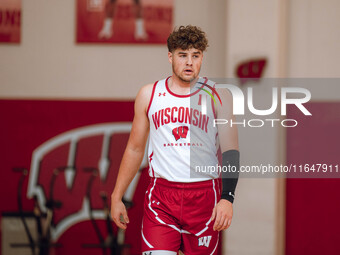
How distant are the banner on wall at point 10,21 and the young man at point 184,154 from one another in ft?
A: 9.18

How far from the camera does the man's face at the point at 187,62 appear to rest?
9.13ft

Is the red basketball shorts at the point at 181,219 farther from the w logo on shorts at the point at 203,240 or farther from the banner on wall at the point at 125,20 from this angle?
the banner on wall at the point at 125,20

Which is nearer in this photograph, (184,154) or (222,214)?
(222,214)

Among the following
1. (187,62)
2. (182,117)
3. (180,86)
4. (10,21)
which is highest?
(10,21)

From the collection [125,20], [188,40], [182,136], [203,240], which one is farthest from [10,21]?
[203,240]

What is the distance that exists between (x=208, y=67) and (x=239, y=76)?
467 millimetres

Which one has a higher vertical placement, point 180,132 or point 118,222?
point 180,132

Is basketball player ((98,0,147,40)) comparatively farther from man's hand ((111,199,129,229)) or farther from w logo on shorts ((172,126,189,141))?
man's hand ((111,199,129,229))

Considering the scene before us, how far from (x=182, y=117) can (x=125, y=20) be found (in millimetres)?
2553

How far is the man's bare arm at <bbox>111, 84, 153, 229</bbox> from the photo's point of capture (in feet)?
9.61

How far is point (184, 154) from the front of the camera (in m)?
2.81

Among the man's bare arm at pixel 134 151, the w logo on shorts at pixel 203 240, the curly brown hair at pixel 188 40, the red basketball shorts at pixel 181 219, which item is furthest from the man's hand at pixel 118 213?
the curly brown hair at pixel 188 40

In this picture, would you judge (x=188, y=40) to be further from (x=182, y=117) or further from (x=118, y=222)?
(x=118, y=222)

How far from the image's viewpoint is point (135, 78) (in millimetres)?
5121
